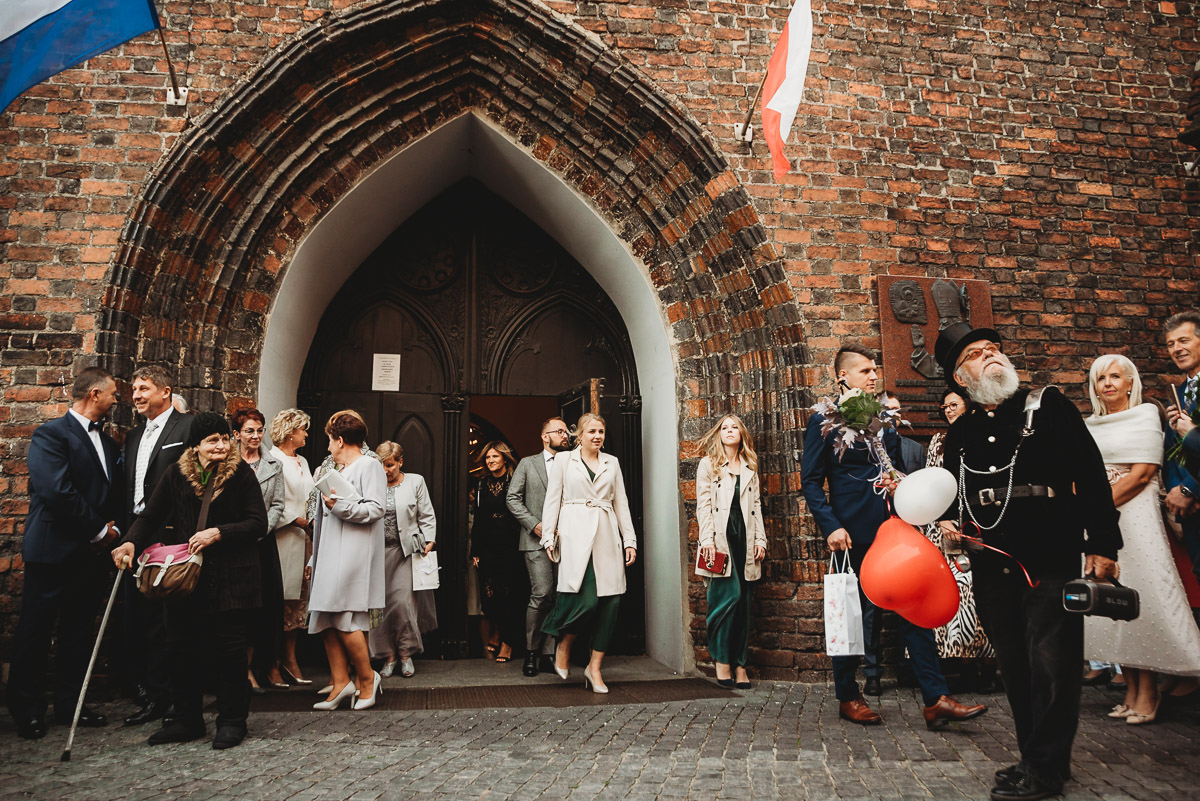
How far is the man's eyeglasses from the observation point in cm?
330

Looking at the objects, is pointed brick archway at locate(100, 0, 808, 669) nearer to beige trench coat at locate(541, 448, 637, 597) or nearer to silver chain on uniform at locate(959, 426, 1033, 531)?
beige trench coat at locate(541, 448, 637, 597)

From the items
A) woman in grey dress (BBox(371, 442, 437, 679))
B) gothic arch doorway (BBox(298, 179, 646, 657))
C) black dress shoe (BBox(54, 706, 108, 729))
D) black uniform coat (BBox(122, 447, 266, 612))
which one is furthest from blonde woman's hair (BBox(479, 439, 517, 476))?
black dress shoe (BBox(54, 706, 108, 729))

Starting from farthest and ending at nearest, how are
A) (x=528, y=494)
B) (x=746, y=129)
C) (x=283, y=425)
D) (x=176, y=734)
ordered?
(x=528, y=494) → (x=746, y=129) → (x=283, y=425) → (x=176, y=734)

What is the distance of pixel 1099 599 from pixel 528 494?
3.94 metres

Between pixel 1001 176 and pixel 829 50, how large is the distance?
1.68 metres

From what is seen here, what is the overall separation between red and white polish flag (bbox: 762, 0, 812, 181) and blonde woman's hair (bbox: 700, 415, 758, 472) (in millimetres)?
1672

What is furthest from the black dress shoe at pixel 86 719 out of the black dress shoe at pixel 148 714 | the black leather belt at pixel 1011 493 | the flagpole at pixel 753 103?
the flagpole at pixel 753 103

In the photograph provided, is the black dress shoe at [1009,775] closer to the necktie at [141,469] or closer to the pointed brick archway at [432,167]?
the pointed brick archway at [432,167]

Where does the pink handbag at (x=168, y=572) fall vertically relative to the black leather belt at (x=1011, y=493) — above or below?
below

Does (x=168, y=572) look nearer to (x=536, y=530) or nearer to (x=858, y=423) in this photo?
(x=536, y=530)

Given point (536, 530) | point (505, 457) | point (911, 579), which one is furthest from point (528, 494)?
point (911, 579)

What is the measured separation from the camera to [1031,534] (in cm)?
301

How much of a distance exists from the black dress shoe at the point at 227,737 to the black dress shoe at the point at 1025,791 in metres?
3.16

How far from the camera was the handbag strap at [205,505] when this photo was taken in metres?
3.73
